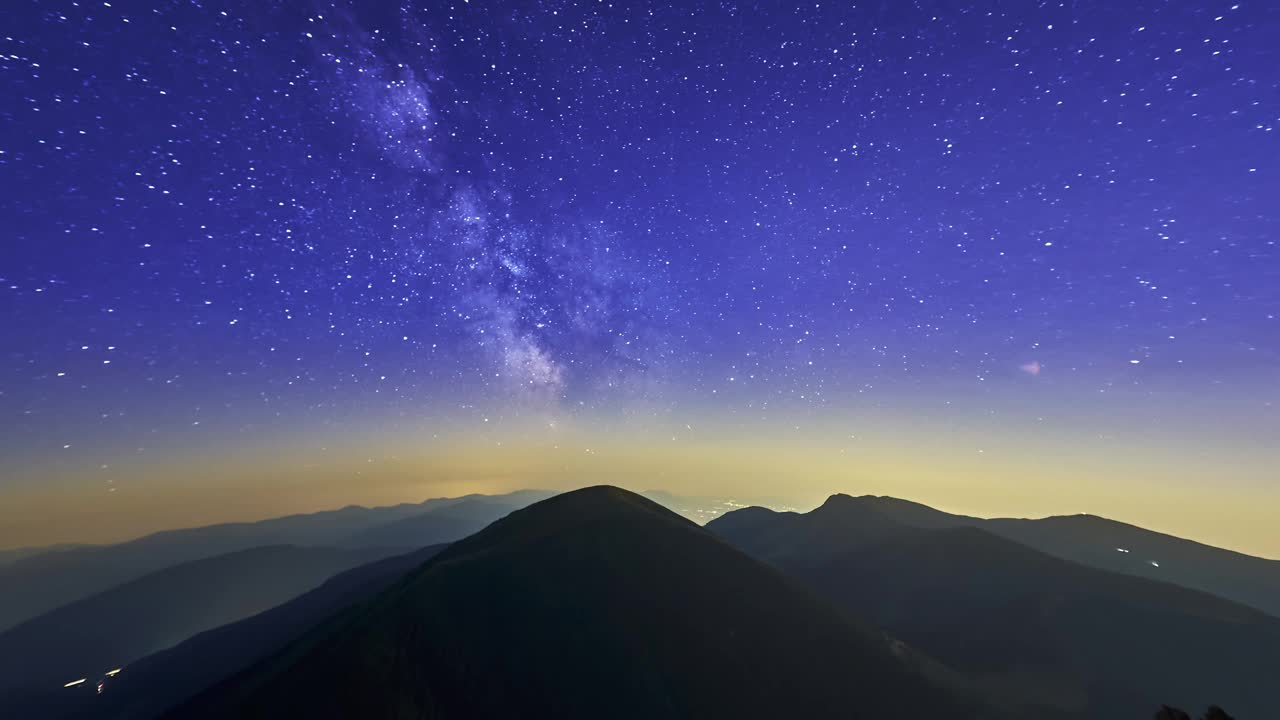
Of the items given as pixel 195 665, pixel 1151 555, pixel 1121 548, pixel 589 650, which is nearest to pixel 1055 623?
pixel 589 650

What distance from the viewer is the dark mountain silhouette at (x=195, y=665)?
79438mm

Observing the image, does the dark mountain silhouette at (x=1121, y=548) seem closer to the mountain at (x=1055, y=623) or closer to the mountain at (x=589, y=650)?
the mountain at (x=1055, y=623)

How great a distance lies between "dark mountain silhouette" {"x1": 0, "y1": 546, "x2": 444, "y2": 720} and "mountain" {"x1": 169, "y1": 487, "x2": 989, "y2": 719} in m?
→ 40.6

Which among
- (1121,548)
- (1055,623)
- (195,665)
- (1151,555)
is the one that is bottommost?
(195,665)

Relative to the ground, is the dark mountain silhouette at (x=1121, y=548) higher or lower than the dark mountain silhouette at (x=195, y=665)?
higher

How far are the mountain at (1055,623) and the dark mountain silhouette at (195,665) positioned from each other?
91.6m

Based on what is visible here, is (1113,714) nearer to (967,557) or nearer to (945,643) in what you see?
(945,643)

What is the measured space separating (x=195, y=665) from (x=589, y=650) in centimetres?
10003

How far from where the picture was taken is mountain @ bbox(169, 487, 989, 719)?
124ft

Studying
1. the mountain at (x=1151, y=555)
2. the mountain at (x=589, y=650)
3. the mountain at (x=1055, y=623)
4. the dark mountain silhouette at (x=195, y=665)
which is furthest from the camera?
the mountain at (x=1151, y=555)

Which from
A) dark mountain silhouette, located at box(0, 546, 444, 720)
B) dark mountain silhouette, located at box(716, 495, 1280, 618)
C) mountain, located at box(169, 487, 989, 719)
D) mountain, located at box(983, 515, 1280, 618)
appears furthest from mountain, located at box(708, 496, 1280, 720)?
dark mountain silhouette, located at box(0, 546, 444, 720)

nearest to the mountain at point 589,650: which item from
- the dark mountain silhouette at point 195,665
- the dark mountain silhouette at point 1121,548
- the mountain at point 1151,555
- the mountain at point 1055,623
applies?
the mountain at point 1055,623

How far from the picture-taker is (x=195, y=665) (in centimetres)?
9162

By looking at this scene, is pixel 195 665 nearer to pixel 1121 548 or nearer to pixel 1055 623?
pixel 1055 623
